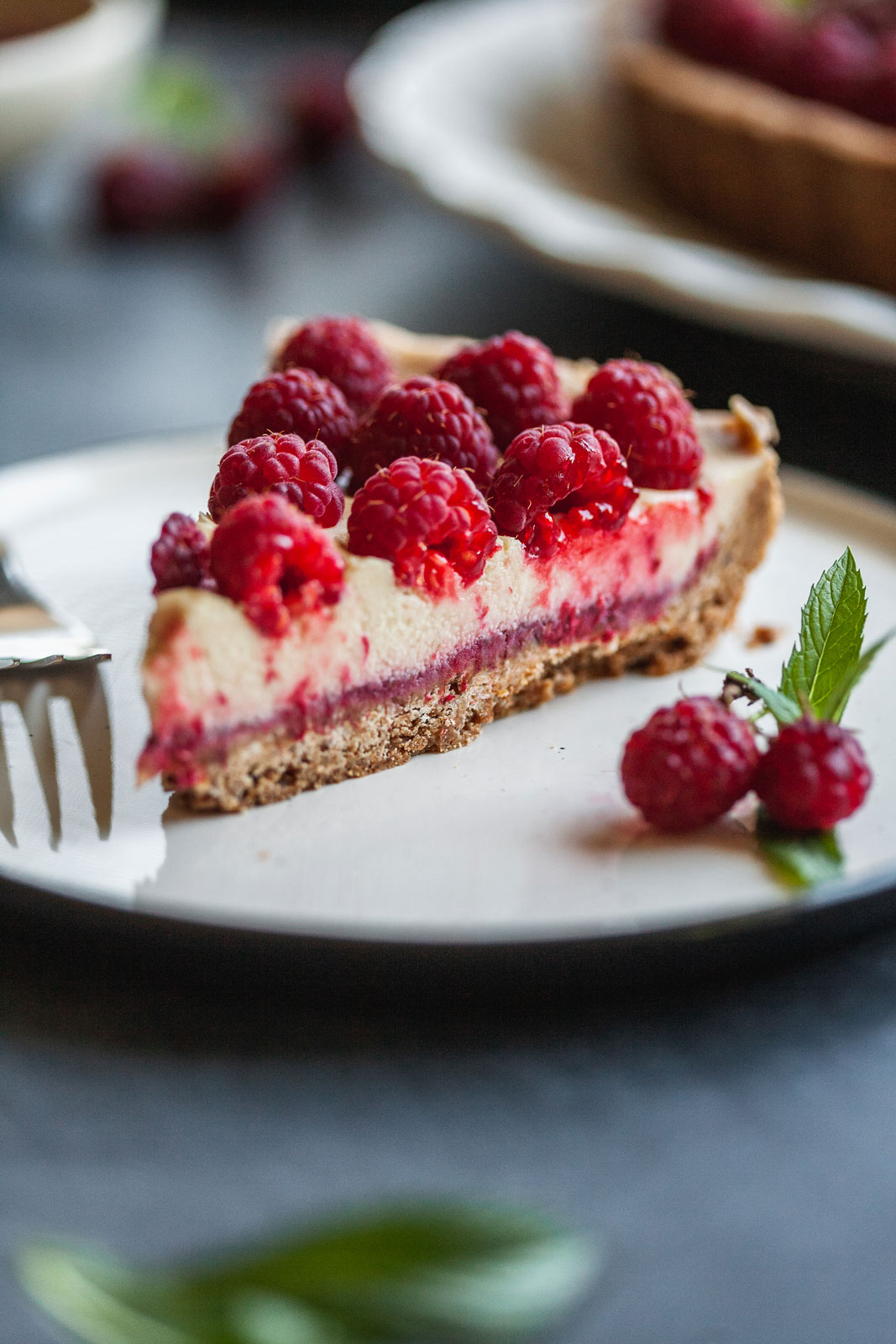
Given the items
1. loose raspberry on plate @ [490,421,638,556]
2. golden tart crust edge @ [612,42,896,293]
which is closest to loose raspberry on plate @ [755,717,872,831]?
loose raspberry on plate @ [490,421,638,556]

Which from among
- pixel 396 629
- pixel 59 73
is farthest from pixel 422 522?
pixel 59 73

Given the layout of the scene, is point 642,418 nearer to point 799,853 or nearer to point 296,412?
point 296,412

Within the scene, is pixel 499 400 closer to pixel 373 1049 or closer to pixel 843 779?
pixel 843 779

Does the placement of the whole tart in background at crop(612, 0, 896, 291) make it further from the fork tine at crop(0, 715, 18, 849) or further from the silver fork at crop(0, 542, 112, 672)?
the fork tine at crop(0, 715, 18, 849)

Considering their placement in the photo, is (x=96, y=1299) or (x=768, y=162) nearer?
(x=96, y=1299)

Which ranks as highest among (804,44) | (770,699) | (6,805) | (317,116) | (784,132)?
(804,44)

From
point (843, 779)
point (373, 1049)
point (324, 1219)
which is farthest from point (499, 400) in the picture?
point (324, 1219)
